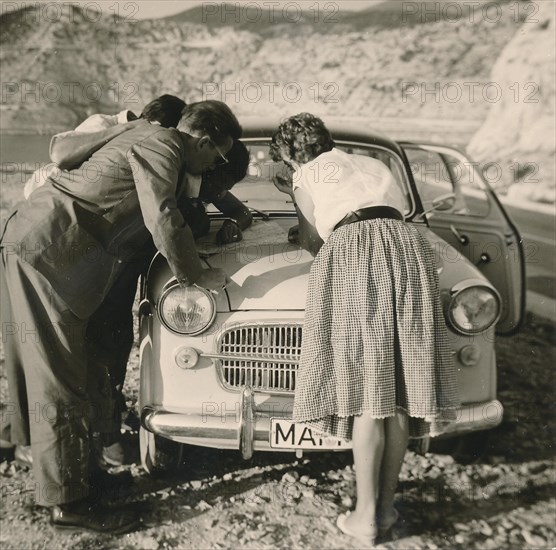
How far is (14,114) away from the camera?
10.9 metres

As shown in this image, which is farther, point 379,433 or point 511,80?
point 511,80

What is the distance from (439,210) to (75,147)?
93.6 inches

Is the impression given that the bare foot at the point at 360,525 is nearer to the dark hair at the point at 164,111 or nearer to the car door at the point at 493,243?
the car door at the point at 493,243

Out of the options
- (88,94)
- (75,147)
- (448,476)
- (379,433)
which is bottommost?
(448,476)

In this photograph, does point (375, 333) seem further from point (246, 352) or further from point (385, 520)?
point (385, 520)

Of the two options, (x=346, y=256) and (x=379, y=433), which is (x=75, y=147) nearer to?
(x=346, y=256)

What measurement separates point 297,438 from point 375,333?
1.88ft

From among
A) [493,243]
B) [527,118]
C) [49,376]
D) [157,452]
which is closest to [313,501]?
[157,452]

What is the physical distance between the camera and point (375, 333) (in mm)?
2262

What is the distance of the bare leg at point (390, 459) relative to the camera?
2.40 metres

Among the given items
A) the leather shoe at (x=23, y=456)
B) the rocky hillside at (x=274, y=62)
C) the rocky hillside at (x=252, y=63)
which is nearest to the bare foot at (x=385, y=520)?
the leather shoe at (x=23, y=456)

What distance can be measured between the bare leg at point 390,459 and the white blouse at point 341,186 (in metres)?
0.78

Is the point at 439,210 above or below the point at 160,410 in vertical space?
above

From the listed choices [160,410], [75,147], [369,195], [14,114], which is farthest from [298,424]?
[14,114]
